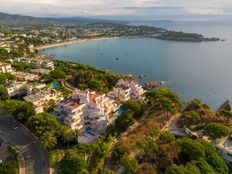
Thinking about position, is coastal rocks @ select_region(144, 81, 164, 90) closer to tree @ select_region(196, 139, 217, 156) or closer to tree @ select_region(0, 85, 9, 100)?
tree @ select_region(0, 85, 9, 100)

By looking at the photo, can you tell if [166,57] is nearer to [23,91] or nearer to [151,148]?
[23,91]

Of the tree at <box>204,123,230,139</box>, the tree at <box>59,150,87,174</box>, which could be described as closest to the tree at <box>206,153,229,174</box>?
the tree at <box>204,123,230,139</box>

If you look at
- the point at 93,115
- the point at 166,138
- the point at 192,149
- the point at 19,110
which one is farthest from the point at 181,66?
the point at 19,110

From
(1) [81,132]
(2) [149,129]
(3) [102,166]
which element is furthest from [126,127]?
(3) [102,166]

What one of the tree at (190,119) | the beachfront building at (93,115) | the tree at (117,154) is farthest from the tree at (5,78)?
the tree at (190,119)

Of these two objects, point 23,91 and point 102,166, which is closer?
point 102,166

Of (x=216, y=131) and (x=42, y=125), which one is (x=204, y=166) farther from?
(x=42, y=125)
